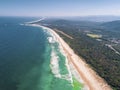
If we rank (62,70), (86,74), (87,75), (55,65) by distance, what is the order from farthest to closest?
(55,65) → (62,70) → (86,74) → (87,75)

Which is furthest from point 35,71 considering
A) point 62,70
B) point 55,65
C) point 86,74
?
point 86,74

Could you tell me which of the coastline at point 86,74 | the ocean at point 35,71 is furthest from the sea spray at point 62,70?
the coastline at point 86,74

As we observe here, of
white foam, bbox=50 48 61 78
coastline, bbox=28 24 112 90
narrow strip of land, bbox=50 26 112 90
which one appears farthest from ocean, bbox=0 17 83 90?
narrow strip of land, bbox=50 26 112 90

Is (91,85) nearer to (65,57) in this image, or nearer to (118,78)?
(118,78)

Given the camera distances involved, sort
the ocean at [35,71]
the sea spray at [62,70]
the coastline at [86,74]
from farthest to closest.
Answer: the sea spray at [62,70], the coastline at [86,74], the ocean at [35,71]

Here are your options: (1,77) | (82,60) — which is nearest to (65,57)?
(82,60)

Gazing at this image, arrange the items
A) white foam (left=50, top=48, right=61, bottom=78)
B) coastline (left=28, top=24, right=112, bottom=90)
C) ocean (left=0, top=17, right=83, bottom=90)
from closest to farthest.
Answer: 1. ocean (left=0, top=17, right=83, bottom=90)
2. coastline (left=28, top=24, right=112, bottom=90)
3. white foam (left=50, top=48, right=61, bottom=78)

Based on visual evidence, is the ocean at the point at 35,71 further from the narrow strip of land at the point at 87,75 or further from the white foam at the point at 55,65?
the narrow strip of land at the point at 87,75

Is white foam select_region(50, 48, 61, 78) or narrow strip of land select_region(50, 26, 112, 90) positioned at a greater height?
white foam select_region(50, 48, 61, 78)

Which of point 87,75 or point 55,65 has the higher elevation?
point 55,65

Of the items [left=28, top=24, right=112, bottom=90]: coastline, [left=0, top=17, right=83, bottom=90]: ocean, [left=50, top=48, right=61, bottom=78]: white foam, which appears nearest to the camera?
[left=0, top=17, right=83, bottom=90]: ocean

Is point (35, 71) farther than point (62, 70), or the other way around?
point (62, 70)

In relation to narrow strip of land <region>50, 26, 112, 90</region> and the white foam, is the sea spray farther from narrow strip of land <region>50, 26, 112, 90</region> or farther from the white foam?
narrow strip of land <region>50, 26, 112, 90</region>

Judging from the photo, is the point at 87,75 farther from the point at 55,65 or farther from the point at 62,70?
the point at 55,65
